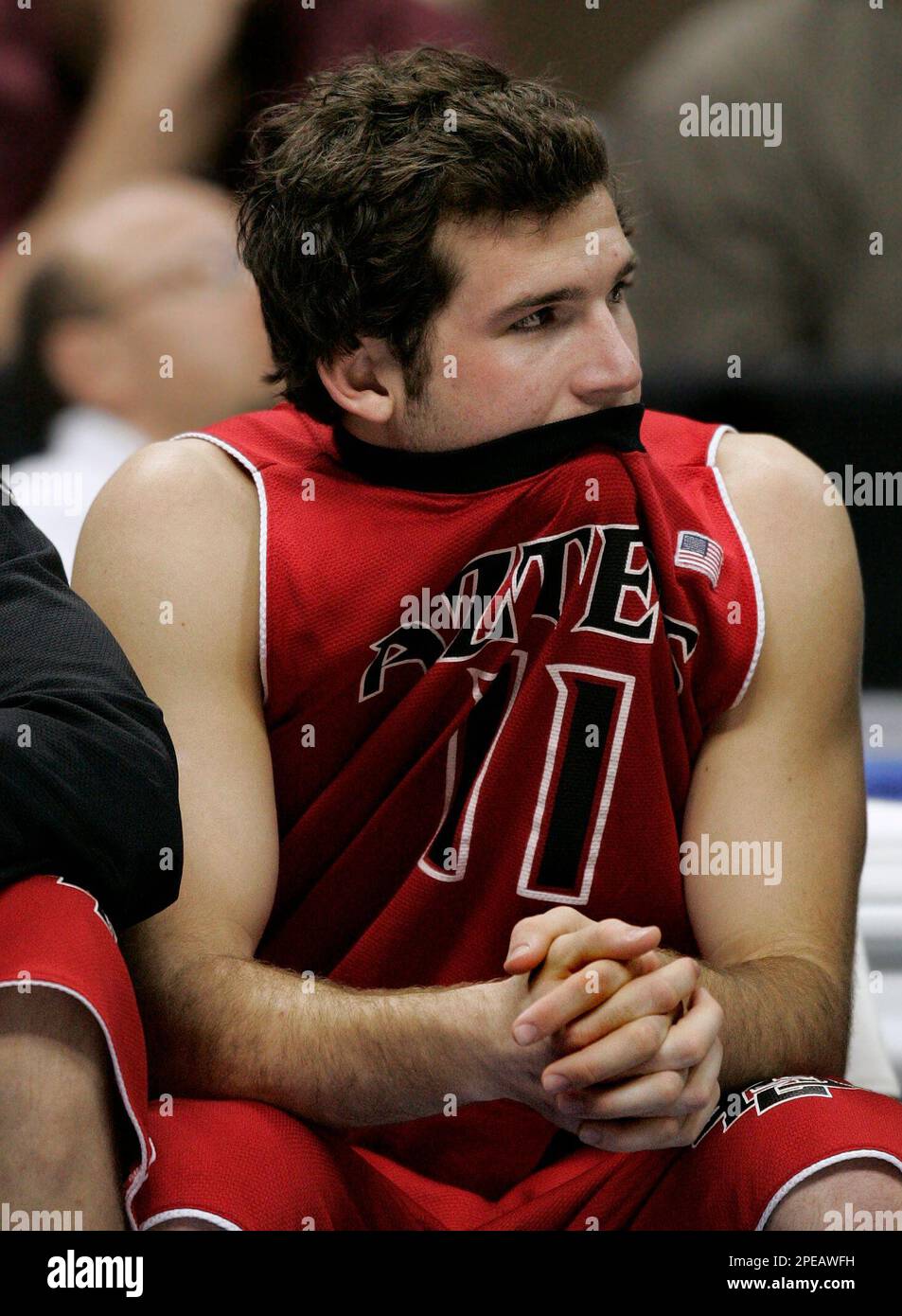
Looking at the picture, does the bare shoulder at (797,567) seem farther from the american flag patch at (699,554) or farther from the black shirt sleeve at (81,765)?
the black shirt sleeve at (81,765)

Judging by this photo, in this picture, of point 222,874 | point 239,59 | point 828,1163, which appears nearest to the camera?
point 828,1163

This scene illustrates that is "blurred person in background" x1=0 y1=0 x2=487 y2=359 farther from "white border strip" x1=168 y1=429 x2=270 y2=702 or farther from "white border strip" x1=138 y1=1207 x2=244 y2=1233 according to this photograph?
"white border strip" x1=138 y1=1207 x2=244 y2=1233

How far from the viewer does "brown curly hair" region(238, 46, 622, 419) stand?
3.93 feet

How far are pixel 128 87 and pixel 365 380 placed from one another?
1.72 m

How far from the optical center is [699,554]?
1.25 metres

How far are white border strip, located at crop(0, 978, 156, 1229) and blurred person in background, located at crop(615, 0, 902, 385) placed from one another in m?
1.95

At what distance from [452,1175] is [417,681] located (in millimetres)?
369

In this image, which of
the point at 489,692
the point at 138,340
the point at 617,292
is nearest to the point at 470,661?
the point at 489,692

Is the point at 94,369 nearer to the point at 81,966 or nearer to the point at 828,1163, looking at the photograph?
the point at 81,966

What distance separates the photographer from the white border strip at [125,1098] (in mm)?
911

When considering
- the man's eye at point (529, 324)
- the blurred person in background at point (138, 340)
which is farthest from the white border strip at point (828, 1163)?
the blurred person in background at point (138, 340)

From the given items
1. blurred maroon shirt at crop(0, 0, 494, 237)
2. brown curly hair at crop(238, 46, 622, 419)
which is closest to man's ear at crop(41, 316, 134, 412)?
blurred maroon shirt at crop(0, 0, 494, 237)

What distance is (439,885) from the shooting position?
123cm
